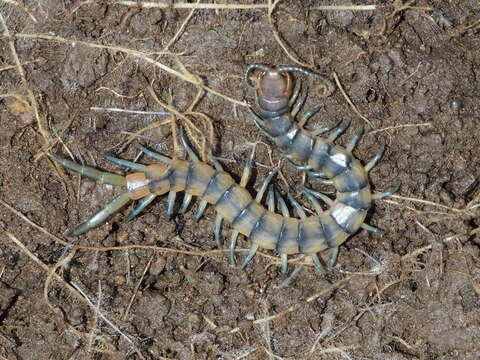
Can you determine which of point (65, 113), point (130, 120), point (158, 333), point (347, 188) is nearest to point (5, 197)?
point (65, 113)

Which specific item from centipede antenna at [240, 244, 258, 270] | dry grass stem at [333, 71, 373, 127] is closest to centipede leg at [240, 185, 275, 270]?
centipede antenna at [240, 244, 258, 270]

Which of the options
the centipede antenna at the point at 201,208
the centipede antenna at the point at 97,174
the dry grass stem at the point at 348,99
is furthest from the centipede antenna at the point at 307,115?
the centipede antenna at the point at 97,174

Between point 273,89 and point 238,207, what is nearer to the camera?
point 273,89

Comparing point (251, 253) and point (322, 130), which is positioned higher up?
point (322, 130)

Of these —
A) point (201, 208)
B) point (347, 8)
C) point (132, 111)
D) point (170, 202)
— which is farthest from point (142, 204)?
point (347, 8)

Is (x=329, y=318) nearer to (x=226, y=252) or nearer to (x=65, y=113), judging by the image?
(x=226, y=252)

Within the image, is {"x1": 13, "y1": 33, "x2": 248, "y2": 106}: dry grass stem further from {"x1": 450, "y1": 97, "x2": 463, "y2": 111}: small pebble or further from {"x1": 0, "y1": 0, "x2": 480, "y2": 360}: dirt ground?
{"x1": 450, "y1": 97, "x2": 463, "y2": 111}: small pebble

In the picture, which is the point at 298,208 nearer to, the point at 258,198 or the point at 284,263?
the point at 258,198

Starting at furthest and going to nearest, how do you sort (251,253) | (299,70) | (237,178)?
(237,178) < (251,253) < (299,70)
